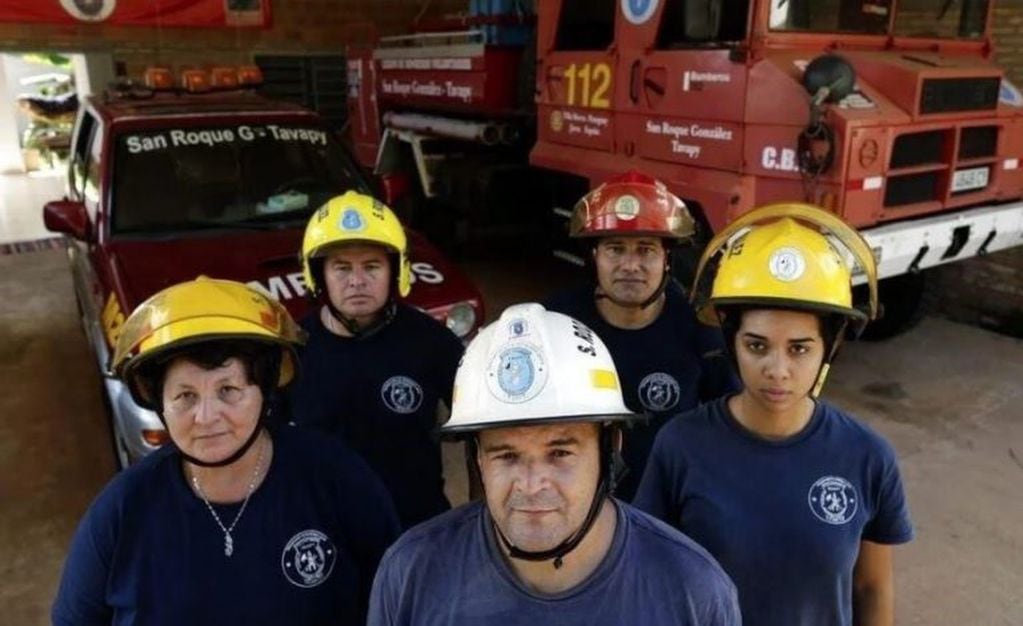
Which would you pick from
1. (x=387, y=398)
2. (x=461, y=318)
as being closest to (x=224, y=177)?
(x=461, y=318)

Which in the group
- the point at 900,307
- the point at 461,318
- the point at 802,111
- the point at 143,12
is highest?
the point at 143,12

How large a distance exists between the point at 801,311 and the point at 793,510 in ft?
1.23

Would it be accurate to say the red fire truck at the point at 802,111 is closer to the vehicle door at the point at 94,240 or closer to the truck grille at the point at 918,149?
the truck grille at the point at 918,149

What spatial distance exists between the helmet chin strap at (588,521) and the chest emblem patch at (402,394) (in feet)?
3.21

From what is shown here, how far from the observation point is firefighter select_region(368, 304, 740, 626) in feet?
3.79

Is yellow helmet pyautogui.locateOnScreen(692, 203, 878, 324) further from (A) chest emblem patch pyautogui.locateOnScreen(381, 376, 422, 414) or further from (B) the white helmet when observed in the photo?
(A) chest emblem patch pyautogui.locateOnScreen(381, 376, 422, 414)

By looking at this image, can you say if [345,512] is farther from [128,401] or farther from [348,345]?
[128,401]

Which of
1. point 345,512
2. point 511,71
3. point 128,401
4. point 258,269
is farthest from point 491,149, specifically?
point 345,512

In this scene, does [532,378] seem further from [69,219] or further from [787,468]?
[69,219]

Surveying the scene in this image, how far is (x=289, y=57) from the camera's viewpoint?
1113 centimetres

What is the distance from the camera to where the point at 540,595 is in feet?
3.84

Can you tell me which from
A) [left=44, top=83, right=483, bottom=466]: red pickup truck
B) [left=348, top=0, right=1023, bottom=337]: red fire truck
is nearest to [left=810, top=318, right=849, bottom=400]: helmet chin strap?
[left=44, top=83, right=483, bottom=466]: red pickup truck

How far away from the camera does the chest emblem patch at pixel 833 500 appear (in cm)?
155

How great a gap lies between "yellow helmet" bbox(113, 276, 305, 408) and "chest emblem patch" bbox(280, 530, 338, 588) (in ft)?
1.09
